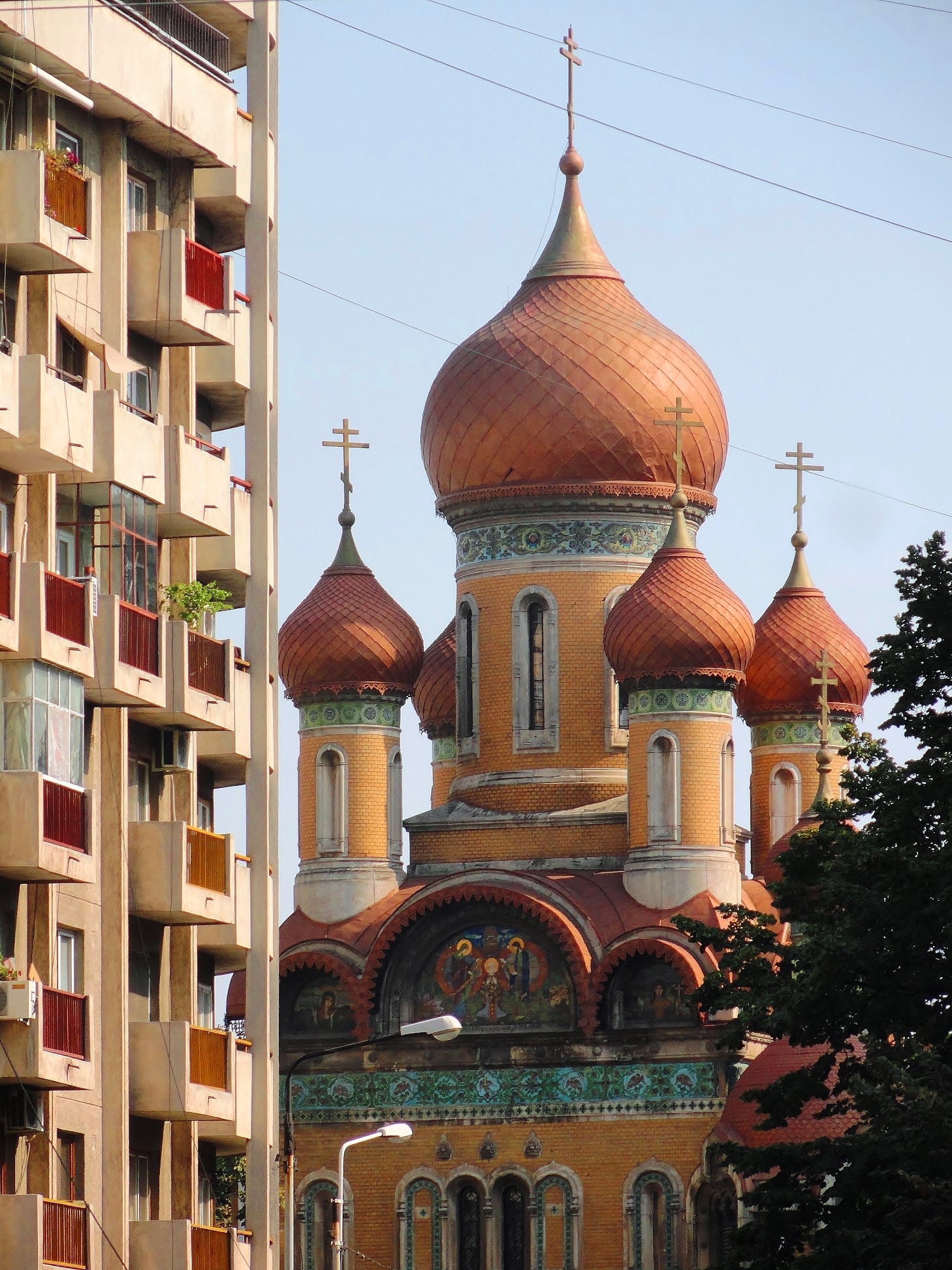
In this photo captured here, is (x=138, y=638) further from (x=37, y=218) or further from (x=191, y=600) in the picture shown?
(x=37, y=218)

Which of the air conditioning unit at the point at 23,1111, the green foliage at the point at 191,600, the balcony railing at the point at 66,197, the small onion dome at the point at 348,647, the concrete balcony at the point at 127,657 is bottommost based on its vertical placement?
the air conditioning unit at the point at 23,1111

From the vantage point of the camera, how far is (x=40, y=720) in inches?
989

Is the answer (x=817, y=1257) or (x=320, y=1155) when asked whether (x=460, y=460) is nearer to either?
(x=320, y=1155)

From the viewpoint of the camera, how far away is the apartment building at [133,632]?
25.1 meters

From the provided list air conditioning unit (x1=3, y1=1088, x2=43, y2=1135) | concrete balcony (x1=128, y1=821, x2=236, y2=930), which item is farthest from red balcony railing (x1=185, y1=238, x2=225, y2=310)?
air conditioning unit (x1=3, y1=1088, x2=43, y2=1135)

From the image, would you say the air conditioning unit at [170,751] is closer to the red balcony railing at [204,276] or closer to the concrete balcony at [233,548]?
the concrete balcony at [233,548]

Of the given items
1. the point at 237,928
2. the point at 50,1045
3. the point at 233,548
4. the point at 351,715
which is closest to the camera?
the point at 50,1045

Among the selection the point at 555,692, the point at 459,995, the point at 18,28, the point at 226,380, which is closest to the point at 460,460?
the point at 555,692

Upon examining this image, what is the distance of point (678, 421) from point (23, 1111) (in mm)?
25974

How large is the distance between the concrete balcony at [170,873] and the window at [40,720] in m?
1.35

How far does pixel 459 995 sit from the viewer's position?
155 feet

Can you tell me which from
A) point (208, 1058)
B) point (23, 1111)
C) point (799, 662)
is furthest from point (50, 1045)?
point (799, 662)

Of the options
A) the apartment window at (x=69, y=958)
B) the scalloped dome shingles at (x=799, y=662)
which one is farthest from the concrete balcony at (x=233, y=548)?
the scalloped dome shingles at (x=799, y=662)

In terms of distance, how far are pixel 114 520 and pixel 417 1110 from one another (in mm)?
21450
